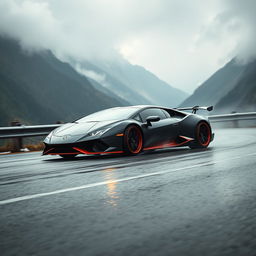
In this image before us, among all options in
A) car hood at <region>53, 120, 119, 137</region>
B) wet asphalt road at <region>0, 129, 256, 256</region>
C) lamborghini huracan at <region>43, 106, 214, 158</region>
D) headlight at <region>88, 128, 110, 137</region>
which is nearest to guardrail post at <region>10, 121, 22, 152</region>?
lamborghini huracan at <region>43, 106, 214, 158</region>

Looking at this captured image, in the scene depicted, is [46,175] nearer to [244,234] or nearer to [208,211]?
[208,211]

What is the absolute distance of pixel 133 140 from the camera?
8.80 m

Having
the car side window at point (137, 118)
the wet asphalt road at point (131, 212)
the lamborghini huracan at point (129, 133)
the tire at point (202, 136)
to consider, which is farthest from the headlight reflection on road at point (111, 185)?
the tire at point (202, 136)

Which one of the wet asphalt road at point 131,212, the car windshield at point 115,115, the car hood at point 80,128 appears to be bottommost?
the wet asphalt road at point 131,212

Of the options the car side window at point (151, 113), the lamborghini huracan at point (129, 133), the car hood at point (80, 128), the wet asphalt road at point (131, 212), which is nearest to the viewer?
the wet asphalt road at point (131, 212)

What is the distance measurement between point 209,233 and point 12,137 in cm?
1075

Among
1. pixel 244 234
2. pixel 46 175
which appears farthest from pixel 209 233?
pixel 46 175

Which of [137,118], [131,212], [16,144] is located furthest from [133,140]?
[16,144]

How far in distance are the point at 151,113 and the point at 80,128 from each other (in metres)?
1.67

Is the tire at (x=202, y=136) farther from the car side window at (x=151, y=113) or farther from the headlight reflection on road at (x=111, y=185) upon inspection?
the headlight reflection on road at (x=111, y=185)

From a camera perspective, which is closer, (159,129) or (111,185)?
(111,185)

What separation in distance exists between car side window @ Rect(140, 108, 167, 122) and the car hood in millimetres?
846

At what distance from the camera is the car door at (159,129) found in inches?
355

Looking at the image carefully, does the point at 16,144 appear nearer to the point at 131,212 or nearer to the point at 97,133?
the point at 97,133
